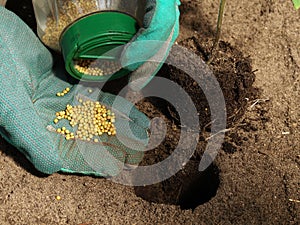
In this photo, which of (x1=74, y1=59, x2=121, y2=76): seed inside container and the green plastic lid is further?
(x1=74, y1=59, x2=121, y2=76): seed inside container

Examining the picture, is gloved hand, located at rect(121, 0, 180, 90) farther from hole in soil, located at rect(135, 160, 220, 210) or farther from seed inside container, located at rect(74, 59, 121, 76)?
hole in soil, located at rect(135, 160, 220, 210)

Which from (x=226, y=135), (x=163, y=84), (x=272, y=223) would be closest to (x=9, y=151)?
(x=163, y=84)

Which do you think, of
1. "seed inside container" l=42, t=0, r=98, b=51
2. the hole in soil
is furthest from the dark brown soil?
"seed inside container" l=42, t=0, r=98, b=51

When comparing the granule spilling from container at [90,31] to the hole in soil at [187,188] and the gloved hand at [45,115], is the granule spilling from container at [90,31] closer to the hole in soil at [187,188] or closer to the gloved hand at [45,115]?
the gloved hand at [45,115]

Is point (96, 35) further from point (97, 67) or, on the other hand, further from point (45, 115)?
point (45, 115)

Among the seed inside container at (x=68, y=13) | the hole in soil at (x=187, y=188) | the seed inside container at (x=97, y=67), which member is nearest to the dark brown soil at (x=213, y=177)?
the hole in soil at (x=187, y=188)

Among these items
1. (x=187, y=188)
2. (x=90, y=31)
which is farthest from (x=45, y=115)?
(x=187, y=188)
